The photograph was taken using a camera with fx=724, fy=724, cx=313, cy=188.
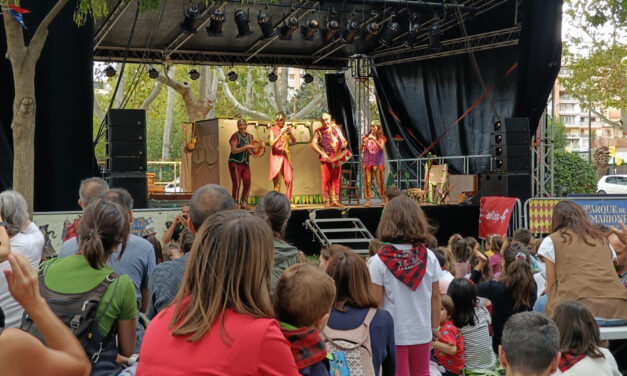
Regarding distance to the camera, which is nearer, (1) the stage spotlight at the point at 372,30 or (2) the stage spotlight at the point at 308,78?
(1) the stage spotlight at the point at 372,30

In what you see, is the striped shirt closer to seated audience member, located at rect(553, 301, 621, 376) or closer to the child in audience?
the child in audience

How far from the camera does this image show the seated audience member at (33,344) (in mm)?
1616

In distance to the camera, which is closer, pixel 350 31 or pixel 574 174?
pixel 350 31

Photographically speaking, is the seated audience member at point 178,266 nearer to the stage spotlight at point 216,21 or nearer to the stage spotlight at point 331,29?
the stage spotlight at point 216,21

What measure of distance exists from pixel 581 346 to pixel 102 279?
2071mm

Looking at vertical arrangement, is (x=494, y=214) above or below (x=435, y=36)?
below

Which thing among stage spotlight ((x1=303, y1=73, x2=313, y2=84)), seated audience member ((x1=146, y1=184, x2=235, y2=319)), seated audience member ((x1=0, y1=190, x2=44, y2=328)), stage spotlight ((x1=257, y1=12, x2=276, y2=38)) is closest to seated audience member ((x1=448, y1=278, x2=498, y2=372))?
seated audience member ((x1=146, y1=184, x2=235, y2=319))

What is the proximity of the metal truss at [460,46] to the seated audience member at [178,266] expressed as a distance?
39.4ft

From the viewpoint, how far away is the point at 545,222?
37.0 feet

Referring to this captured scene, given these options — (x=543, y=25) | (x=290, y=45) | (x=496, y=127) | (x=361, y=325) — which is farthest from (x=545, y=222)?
(x=361, y=325)

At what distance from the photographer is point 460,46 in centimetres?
1541

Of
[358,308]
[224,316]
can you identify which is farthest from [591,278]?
[224,316]

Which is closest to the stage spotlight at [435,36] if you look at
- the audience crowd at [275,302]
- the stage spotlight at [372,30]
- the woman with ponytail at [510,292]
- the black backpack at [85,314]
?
the stage spotlight at [372,30]

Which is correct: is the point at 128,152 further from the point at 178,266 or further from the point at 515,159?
the point at 178,266
